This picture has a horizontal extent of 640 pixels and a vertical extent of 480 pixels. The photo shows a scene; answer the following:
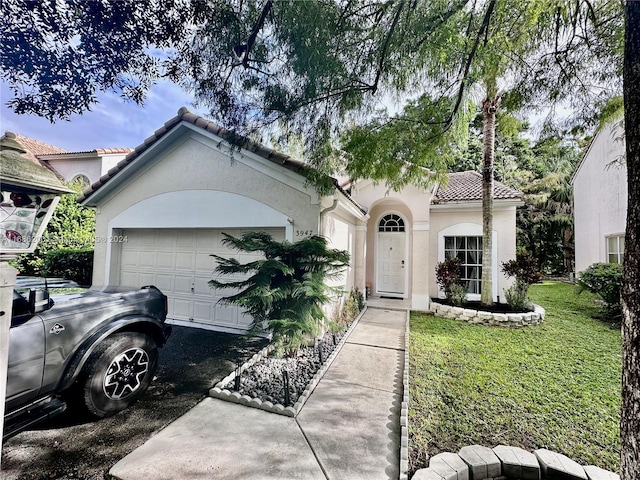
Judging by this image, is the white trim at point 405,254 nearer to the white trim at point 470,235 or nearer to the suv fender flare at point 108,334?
the white trim at point 470,235

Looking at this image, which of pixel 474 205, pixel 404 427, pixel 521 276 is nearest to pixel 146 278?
pixel 404 427

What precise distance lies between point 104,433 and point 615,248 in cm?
1793

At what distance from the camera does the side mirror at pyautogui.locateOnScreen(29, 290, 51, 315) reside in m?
3.13

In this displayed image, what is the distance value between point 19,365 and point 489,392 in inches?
248

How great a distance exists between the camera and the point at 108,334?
12.4 feet

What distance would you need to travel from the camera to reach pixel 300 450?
3.17 metres

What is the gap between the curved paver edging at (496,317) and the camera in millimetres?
8242

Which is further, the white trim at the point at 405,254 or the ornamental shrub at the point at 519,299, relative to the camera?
the white trim at the point at 405,254

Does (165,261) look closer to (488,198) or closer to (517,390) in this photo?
(517,390)

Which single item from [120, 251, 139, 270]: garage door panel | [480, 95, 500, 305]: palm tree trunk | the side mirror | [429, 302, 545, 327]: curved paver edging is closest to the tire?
the side mirror

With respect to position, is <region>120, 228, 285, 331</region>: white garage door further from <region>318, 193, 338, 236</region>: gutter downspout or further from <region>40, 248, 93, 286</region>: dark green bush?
<region>40, 248, 93, 286</region>: dark green bush

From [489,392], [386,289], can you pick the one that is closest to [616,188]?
[386,289]

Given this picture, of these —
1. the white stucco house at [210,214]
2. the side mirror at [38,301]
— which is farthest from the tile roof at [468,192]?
the side mirror at [38,301]

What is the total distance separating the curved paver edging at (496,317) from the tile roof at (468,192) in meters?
3.99
